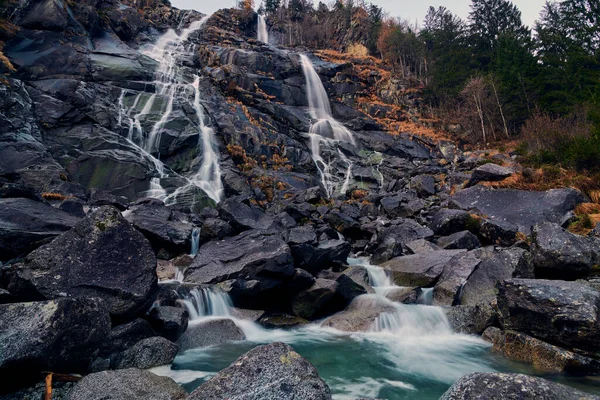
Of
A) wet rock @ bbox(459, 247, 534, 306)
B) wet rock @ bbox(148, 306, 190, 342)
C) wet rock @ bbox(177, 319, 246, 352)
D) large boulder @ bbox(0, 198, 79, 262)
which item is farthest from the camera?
wet rock @ bbox(459, 247, 534, 306)

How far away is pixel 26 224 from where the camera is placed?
1001 centimetres

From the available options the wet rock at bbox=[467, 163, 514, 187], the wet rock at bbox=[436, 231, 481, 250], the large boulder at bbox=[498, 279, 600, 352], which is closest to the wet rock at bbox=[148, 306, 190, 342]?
the large boulder at bbox=[498, 279, 600, 352]

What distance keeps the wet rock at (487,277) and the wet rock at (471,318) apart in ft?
1.23

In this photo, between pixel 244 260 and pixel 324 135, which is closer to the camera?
pixel 244 260

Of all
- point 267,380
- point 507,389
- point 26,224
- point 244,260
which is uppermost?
point 26,224

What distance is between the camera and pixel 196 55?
137 ft

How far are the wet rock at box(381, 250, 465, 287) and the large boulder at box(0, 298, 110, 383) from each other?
383 inches

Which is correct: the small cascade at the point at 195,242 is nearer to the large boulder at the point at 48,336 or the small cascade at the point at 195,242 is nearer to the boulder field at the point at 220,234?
the boulder field at the point at 220,234

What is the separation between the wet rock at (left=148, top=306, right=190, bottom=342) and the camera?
26.5 ft

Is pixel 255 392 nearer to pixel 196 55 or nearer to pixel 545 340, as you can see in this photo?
pixel 545 340

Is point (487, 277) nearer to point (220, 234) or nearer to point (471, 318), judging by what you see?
point (471, 318)

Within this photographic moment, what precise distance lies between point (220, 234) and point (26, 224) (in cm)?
640

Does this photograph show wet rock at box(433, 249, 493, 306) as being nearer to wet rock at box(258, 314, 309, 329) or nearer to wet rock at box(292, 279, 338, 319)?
wet rock at box(292, 279, 338, 319)

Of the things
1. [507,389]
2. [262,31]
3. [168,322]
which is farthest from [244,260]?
[262,31]
